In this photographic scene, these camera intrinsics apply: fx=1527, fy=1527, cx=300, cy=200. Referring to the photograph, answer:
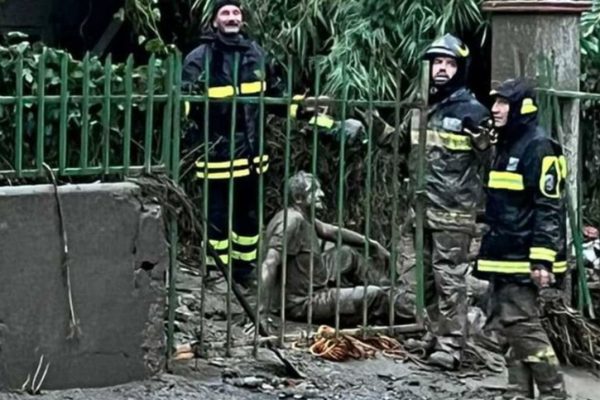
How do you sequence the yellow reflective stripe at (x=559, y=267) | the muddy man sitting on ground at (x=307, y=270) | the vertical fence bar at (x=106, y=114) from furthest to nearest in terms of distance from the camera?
the muddy man sitting on ground at (x=307, y=270), the yellow reflective stripe at (x=559, y=267), the vertical fence bar at (x=106, y=114)

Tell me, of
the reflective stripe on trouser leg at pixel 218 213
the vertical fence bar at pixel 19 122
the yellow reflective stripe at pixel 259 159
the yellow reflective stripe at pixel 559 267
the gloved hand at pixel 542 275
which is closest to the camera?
the vertical fence bar at pixel 19 122

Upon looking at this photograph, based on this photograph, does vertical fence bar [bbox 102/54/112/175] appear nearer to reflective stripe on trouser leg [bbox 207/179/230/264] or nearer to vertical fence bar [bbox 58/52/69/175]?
vertical fence bar [bbox 58/52/69/175]

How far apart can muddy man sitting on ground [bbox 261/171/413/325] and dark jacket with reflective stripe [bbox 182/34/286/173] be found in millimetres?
481

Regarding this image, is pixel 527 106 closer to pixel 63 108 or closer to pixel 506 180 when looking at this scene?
pixel 506 180

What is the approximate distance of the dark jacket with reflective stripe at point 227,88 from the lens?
8828 millimetres

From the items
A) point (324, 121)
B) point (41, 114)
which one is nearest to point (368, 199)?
point (324, 121)

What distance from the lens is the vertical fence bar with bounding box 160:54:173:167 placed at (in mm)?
7634

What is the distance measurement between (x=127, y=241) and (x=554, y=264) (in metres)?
2.12

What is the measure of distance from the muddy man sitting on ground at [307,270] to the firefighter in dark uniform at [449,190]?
0.46 metres

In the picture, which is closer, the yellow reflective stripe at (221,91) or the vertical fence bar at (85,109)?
the vertical fence bar at (85,109)

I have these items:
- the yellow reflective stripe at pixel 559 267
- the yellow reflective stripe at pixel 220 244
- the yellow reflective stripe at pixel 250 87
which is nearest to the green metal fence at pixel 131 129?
the yellow reflective stripe at pixel 220 244

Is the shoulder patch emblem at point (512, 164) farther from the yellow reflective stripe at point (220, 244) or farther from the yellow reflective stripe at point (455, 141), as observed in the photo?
the yellow reflective stripe at point (220, 244)

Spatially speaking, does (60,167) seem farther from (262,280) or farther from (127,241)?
(262,280)

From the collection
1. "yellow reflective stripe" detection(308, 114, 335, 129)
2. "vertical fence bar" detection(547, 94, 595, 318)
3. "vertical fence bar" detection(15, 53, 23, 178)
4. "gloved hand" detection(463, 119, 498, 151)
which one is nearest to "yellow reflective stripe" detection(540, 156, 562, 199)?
"gloved hand" detection(463, 119, 498, 151)
